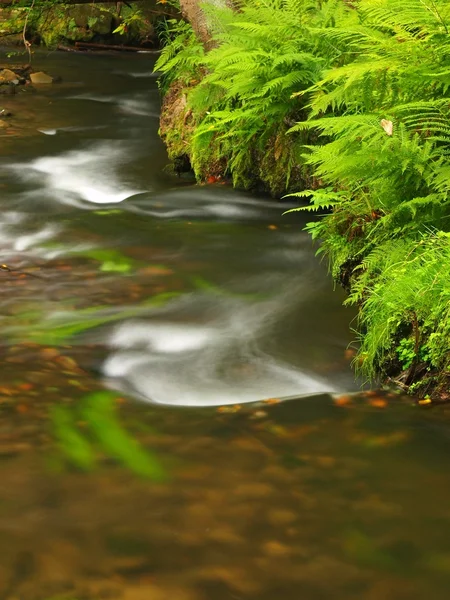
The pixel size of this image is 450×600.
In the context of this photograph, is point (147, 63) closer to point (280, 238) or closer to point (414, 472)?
point (280, 238)

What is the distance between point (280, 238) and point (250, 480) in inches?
138

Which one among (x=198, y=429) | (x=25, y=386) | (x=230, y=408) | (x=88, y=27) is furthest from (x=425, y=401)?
→ (x=88, y=27)

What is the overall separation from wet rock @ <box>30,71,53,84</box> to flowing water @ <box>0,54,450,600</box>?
685 centimetres

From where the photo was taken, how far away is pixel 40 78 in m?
13.5

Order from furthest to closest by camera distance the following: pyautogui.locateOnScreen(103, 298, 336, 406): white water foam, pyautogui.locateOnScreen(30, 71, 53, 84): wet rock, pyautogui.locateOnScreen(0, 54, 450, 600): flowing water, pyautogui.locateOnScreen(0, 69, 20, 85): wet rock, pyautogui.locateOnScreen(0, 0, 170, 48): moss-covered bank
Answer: pyautogui.locateOnScreen(0, 0, 170, 48): moss-covered bank < pyautogui.locateOnScreen(30, 71, 53, 84): wet rock < pyautogui.locateOnScreen(0, 69, 20, 85): wet rock < pyautogui.locateOnScreen(103, 298, 336, 406): white water foam < pyautogui.locateOnScreen(0, 54, 450, 600): flowing water

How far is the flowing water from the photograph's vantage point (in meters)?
2.87

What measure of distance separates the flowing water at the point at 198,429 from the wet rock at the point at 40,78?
6.85 m

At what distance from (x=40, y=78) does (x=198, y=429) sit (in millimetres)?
11038

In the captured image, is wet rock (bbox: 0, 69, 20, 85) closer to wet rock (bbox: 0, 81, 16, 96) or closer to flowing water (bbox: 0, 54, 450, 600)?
wet rock (bbox: 0, 81, 16, 96)

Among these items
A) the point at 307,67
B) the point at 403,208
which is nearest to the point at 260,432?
the point at 403,208

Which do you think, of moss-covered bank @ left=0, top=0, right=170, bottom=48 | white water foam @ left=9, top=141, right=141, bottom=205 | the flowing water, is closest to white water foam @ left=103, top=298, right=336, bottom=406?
the flowing water

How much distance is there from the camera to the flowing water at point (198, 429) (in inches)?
113

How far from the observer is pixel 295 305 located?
5414mm

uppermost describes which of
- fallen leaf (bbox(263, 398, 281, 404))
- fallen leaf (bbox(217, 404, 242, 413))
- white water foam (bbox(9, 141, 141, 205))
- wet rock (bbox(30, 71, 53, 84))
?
wet rock (bbox(30, 71, 53, 84))
